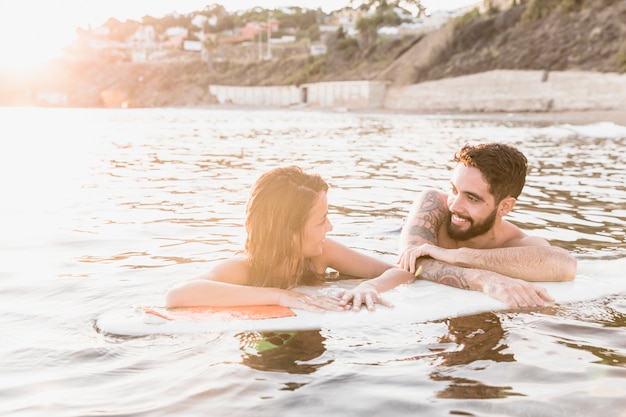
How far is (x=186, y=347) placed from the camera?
12.1 feet

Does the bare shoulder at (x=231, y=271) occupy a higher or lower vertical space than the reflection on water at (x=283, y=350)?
higher

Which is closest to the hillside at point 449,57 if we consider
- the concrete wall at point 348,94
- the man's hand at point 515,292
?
the concrete wall at point 348,94

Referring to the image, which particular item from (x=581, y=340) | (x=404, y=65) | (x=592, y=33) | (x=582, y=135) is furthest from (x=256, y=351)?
(x=404, y=65)

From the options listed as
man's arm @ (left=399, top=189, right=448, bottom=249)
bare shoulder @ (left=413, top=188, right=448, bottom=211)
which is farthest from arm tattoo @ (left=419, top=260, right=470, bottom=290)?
bare shoulder @ (left=413, top=188, right=448, bottom=211)

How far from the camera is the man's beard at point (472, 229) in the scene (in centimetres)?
505

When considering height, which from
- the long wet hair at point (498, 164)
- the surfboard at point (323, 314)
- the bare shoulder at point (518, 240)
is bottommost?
the surfboard at point (323, 314)

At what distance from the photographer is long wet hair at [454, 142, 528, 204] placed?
15.6 ft

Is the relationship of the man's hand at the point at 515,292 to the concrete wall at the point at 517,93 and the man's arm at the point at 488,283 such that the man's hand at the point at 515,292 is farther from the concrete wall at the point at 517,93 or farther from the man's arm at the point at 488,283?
the concrete wall at the point at 517,93

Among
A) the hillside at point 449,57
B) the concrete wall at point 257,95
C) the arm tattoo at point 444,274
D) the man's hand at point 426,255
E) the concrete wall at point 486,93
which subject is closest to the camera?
the arm tattoo at point 444,274

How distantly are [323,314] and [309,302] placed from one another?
16 centimetres

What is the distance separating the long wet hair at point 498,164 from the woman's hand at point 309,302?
1502 millimetres

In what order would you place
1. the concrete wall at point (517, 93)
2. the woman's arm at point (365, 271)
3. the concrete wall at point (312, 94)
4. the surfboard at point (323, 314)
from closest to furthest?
the surfboard at point (323, 314)
the woman's arm at point (365, 271)
the concrete wall at point (517, 93)
the concrete wall at point (312, 94)

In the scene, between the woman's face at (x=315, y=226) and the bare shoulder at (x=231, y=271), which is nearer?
the woman's face at (x=315, y=226)

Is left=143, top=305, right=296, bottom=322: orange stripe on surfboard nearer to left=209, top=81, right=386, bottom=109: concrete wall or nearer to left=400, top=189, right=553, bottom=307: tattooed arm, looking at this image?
left=400, top=189, right=553, bottom=307: tattooed arm
